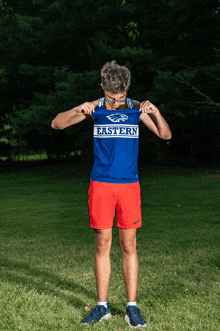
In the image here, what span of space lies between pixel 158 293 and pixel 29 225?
4.30 metres

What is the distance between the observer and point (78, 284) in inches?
175

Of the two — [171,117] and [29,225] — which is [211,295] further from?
[171,117]

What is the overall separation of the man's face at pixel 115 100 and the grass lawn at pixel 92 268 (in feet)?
5.81

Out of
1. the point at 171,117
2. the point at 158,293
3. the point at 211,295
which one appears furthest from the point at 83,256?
the point at 171,117

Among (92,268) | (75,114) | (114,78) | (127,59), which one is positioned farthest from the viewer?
(127,59)

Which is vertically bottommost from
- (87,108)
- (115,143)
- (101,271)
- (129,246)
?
(101,271)

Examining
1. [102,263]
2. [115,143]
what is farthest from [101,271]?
[115,143]

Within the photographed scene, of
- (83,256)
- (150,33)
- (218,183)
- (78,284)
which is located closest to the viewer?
(78,284)

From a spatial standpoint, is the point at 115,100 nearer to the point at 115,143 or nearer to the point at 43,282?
the point at 115,143

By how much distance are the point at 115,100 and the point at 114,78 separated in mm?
182

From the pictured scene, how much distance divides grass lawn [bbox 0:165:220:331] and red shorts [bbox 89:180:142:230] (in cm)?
85

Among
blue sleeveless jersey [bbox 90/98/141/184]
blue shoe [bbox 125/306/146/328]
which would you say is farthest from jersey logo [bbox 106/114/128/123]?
blue shoe [bbox 125/306/146/328]

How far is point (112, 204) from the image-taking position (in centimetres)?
330

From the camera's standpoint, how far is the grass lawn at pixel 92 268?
3.57m
